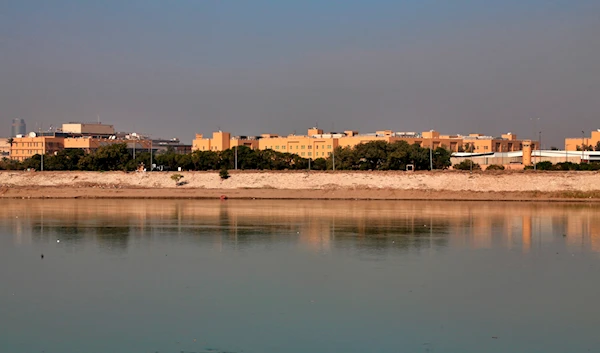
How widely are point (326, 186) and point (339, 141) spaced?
43168 millimetres

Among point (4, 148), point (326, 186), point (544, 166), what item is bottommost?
point (326, 186)

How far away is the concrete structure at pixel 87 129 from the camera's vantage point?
417 feet

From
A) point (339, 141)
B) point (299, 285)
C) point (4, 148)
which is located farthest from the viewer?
point (4, 148)

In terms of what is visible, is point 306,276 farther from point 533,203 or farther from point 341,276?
point 533,203

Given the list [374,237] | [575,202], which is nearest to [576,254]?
[374,237]

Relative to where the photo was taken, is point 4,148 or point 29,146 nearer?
point 29,146

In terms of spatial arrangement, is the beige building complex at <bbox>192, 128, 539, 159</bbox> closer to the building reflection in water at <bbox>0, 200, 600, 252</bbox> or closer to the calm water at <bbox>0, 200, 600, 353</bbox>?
the building reflection in water at <bbox>0, 200, 600, 252</bbox>

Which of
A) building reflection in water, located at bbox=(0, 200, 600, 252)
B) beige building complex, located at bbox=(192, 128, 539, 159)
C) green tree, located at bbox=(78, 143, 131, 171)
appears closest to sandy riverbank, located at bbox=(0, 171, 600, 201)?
building reflection in water, located at bbox=(0, 200, 600, 252)

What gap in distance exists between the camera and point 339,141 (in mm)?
102875

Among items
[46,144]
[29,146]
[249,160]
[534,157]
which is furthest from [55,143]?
[534,157]

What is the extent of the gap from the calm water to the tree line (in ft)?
115

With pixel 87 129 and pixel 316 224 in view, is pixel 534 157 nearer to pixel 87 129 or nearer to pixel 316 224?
pixel 316 224

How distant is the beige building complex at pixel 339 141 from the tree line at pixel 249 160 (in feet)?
71.1

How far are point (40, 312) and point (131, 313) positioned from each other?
2.20 meters
